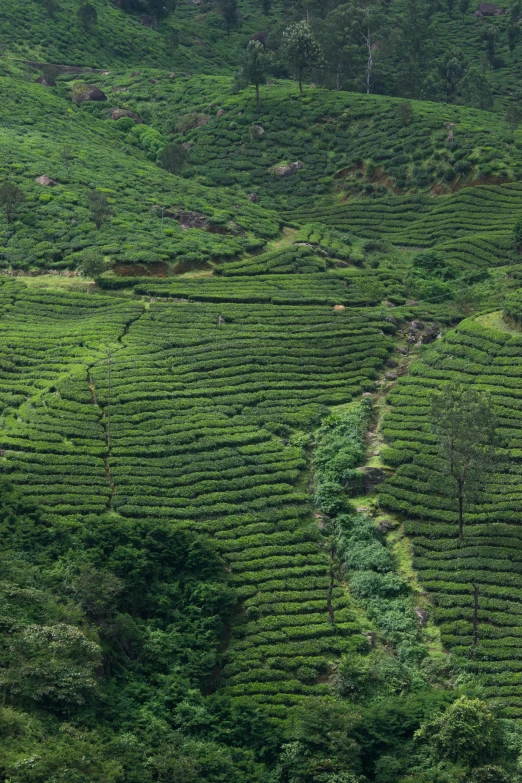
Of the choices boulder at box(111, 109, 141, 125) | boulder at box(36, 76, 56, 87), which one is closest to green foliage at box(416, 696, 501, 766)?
boulder at box(111, 109, 141, 125)

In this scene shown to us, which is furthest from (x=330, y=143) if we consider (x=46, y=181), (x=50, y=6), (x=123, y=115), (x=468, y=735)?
(x=468, y=735)

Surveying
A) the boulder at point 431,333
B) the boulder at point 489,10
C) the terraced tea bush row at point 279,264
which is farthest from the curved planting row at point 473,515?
the boulder at point 489,10

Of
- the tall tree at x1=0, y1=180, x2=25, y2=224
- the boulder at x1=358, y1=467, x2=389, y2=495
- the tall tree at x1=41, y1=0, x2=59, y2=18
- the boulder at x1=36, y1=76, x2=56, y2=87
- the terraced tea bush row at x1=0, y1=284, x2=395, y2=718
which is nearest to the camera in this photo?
the terraced tea bush row at x1=0, y1=284, x2=395, y2=718

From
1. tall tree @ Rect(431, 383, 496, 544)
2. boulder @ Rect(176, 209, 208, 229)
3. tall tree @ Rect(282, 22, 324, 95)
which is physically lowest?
tall tree @ Rect(431, 383, 496, 544)

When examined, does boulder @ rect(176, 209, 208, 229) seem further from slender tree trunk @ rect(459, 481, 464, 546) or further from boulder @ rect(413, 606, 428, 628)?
boulder @ rect(413, 606, 428, 628)

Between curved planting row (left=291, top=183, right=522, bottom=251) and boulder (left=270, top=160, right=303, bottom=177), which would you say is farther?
boulder (left=270, top=160, right=303, bottom=177)

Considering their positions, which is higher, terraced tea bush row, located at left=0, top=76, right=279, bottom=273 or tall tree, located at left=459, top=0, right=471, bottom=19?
tall tree, located at left=459, top=0, right=471, bottom=19

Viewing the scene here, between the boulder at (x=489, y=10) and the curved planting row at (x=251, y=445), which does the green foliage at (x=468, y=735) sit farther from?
the boulder at (x=489, y=10)
